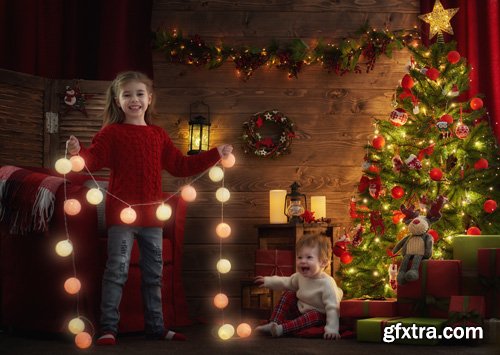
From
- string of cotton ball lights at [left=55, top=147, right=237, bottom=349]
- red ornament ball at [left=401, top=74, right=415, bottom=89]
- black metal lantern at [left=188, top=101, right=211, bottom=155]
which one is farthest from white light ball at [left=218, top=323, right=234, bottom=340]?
red ornament ball at [left=401, top=74, right=415, bottom=89]

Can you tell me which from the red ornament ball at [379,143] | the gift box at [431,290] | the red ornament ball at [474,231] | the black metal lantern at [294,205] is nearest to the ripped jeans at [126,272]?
the gift box at [431,290]

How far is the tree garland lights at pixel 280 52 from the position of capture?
16.3 ft

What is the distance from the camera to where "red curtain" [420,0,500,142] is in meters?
5.03

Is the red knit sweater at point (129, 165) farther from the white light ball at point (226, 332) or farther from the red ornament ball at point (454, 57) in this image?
the red ornament ball at point (454, 57)

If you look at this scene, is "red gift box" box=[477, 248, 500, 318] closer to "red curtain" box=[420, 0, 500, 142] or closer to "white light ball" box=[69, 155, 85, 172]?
"red curtain" box=[420, 0, 500, 142]

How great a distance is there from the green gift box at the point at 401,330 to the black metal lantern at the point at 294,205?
116cm

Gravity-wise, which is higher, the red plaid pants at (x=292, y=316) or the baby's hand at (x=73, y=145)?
the baby's hand at (x=73, y=145)

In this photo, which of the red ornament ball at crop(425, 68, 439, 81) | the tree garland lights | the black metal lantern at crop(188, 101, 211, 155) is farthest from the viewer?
the tree garland lights

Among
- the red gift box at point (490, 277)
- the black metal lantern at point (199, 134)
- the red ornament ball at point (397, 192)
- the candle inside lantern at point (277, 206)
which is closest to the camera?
the red gift box at point (490, 277)

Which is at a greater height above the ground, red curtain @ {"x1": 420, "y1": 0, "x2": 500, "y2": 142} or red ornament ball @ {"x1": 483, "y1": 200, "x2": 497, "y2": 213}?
red curtain @ {"x1": 420, "y1": 0, "x2": 500, "y2": 142}

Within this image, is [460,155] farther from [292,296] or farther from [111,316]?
[111,316]

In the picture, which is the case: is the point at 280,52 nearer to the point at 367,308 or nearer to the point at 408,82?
the point at 408,82

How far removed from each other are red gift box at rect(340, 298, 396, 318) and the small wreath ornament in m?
1.50

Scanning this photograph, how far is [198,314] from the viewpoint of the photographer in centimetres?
495
